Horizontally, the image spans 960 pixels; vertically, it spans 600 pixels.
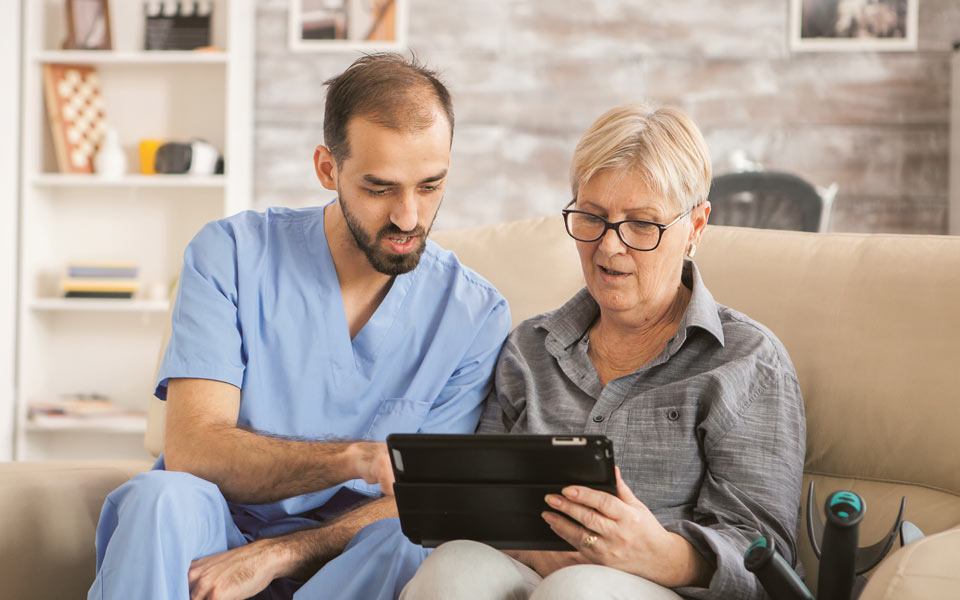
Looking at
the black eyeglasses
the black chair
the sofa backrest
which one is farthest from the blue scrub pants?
the black chair

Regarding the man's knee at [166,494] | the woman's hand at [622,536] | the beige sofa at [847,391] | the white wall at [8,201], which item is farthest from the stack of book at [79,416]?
the woman's hand at [622,536]

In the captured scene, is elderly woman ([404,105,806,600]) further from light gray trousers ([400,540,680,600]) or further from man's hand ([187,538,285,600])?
man's hand ([187,538,285,600])

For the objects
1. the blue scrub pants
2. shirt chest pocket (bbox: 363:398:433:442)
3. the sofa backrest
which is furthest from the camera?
shirt chest pocket (bbox: 363:398:433:442)

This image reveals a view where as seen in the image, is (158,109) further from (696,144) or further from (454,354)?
(696,144)

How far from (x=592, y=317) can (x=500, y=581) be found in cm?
52

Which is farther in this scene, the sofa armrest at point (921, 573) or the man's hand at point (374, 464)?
the man's hand at point (374, 464)

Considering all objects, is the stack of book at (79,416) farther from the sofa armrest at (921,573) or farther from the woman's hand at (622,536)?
the sofa armrest at (921,573)

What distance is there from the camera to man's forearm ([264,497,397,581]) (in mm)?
1290

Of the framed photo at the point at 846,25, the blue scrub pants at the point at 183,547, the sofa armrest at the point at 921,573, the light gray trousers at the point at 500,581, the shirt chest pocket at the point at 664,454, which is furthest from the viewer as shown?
the framed photo at the point at 846,25

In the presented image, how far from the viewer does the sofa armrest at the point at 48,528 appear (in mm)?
1318

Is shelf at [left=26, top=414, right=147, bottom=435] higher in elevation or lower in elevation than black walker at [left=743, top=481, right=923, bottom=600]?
lower

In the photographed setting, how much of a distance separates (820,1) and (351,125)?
8.59 ft

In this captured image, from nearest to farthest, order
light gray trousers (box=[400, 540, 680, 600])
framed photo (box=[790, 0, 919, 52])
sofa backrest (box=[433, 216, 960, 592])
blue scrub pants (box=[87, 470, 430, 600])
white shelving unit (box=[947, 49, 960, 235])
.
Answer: light gray trousers (box=[400, 540, 680, 600]) → blue scrub pants (box=[87, 470, 430, 600]) → sofa backrest (box=[433, 216, 960, 592]) → white shelving unit (box=[947, 49, 960, 235]) → framed photo (box=[790, 0, 919, 52])

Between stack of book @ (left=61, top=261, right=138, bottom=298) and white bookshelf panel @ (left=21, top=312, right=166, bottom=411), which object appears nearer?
stack of book @ (left=61, top=261, right=138, bottom=298)
